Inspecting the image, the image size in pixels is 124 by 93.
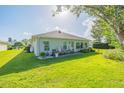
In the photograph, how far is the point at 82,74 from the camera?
550 centimetres

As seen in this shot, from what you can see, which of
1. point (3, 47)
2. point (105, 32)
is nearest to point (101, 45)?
point (105, 32)

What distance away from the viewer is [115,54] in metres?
7.44

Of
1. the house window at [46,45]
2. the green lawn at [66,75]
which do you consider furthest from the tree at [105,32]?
the house window at [46,45]

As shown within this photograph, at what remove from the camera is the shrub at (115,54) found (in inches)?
286

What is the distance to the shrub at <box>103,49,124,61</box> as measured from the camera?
7.26 meters

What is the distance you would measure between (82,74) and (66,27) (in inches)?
56.8

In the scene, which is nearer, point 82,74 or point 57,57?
point 82,74

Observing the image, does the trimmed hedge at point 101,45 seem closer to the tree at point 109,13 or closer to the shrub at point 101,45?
the shrub at point 101,45

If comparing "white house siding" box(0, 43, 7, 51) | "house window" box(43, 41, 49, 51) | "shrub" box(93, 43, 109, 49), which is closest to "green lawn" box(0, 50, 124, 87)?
"shrub" box(93, 43, 109, 49)

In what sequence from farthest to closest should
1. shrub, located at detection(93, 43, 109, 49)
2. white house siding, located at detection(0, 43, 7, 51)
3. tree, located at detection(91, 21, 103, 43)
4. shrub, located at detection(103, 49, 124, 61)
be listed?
1. white house siding, located at detection(0, 43, 7, 51)
2. shrub, located at detection(103, 49, 124, 61)
3. shrub, located at detection(93, 43, 109, 49)
4. tree, located at detection(91, 21, 103, 43)

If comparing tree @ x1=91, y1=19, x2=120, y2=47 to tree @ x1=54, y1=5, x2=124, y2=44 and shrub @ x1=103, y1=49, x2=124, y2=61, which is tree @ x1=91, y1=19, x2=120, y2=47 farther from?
tree @ x1=54, y1=5, x2=124, y2=44
